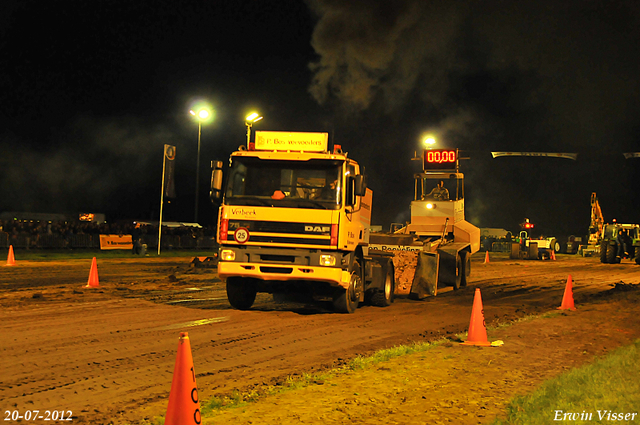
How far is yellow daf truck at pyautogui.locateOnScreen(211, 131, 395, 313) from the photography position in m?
11.3

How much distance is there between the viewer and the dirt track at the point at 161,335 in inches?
247

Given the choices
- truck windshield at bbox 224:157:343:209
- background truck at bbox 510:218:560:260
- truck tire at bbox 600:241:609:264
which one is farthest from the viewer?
background truck at bbox 510:218:560:260

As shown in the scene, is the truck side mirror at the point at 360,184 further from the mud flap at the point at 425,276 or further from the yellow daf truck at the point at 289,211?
the mud flap at the point at 425,276

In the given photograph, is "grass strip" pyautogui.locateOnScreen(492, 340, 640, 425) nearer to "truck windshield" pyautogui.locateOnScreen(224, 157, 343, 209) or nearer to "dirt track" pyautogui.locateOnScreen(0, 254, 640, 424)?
"dirt track" pyautogui.locateOnScreen(0, 254, 640, 424)

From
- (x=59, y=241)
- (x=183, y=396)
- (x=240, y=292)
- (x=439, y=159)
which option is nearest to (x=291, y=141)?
(x=240, y=292)

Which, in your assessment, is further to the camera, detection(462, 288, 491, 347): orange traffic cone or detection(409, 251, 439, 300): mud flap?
detection(409, 251, 439, 300): mud flap

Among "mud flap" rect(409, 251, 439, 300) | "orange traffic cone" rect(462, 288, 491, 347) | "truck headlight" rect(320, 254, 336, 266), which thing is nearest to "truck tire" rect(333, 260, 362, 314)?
"truck headlight" rect(320, 254, 336, 266)

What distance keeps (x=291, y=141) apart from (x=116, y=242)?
28634 mm

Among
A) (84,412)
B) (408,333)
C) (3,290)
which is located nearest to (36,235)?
(3,290)

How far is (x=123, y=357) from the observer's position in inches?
311

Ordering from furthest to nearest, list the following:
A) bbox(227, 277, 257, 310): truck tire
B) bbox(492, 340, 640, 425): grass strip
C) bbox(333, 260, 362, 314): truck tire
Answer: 1. bbox(227, 277, 257, 310): truck tire
2. bbox(333, 260, 362, 314): truck tire
3. bbox(492, 340, 640, 425): grass strip

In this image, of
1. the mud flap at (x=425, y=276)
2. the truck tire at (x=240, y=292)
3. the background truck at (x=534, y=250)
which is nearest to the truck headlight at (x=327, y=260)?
the truck tire at (x=240, y=292)

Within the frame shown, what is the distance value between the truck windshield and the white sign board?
437 millimetres

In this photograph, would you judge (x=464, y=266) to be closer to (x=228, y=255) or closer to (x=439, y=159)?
(x=439, y=159)
